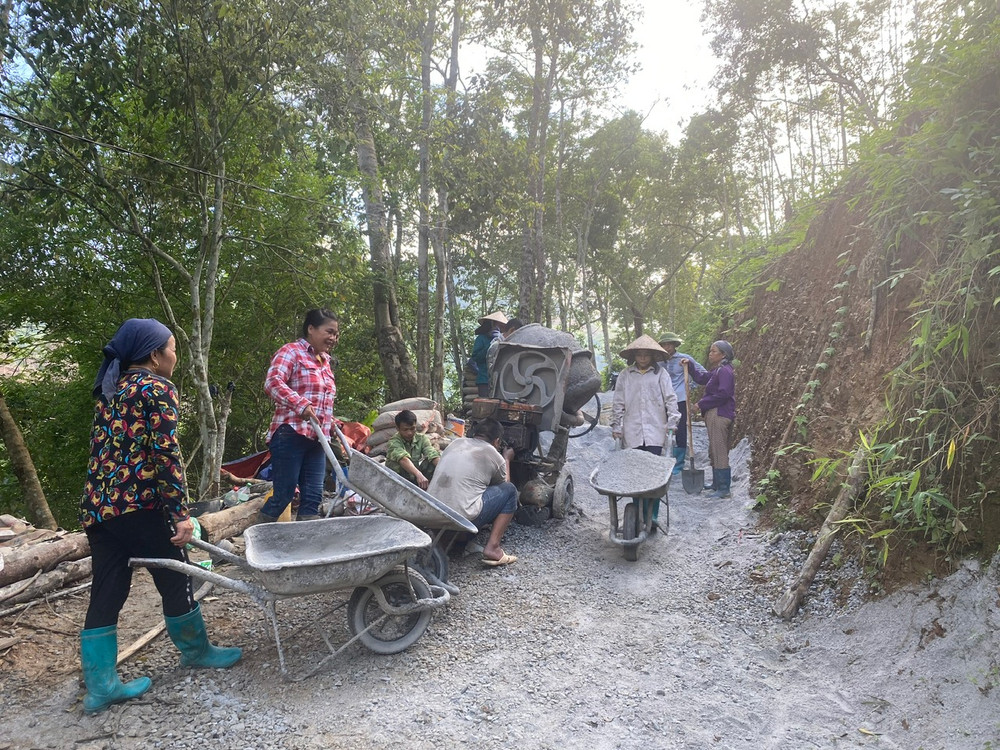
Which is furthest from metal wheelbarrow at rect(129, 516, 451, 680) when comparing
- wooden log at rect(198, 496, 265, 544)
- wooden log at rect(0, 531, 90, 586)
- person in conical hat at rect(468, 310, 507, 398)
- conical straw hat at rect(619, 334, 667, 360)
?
person in conical hat at rect(468, 310, 507, 398)

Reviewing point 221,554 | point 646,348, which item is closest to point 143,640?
point 221,554

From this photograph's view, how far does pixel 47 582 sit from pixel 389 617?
2.31 metres

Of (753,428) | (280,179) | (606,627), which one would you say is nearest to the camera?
(606,627)

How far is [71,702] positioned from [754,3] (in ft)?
52.0

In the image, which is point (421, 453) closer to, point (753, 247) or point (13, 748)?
point (13, 748)

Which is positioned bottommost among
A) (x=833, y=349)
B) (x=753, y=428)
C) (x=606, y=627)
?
(x=606, y=627)

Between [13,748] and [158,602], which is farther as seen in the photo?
[158,602]

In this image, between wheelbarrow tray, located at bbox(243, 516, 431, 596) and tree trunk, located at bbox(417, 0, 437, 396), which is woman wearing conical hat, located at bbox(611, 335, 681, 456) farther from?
tree trunk, located at bbox(417, 0, 437, 396)

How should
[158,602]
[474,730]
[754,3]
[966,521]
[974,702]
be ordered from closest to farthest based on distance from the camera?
[974,702]
[474,730]
[966,521]
[158,602]
[754,3]

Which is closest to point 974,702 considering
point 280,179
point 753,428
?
point 753,428

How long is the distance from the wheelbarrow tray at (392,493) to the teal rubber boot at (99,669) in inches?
54.8

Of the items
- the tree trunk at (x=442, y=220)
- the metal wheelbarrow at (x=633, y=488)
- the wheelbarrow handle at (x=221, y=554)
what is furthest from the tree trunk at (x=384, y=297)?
the wheelbarrow handle at (x=221, y=554)

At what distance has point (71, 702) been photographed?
9.14 feet

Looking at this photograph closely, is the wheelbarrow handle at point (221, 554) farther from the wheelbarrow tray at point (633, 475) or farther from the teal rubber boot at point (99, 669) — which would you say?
the wheelbarrow tray at point (633, 475)
